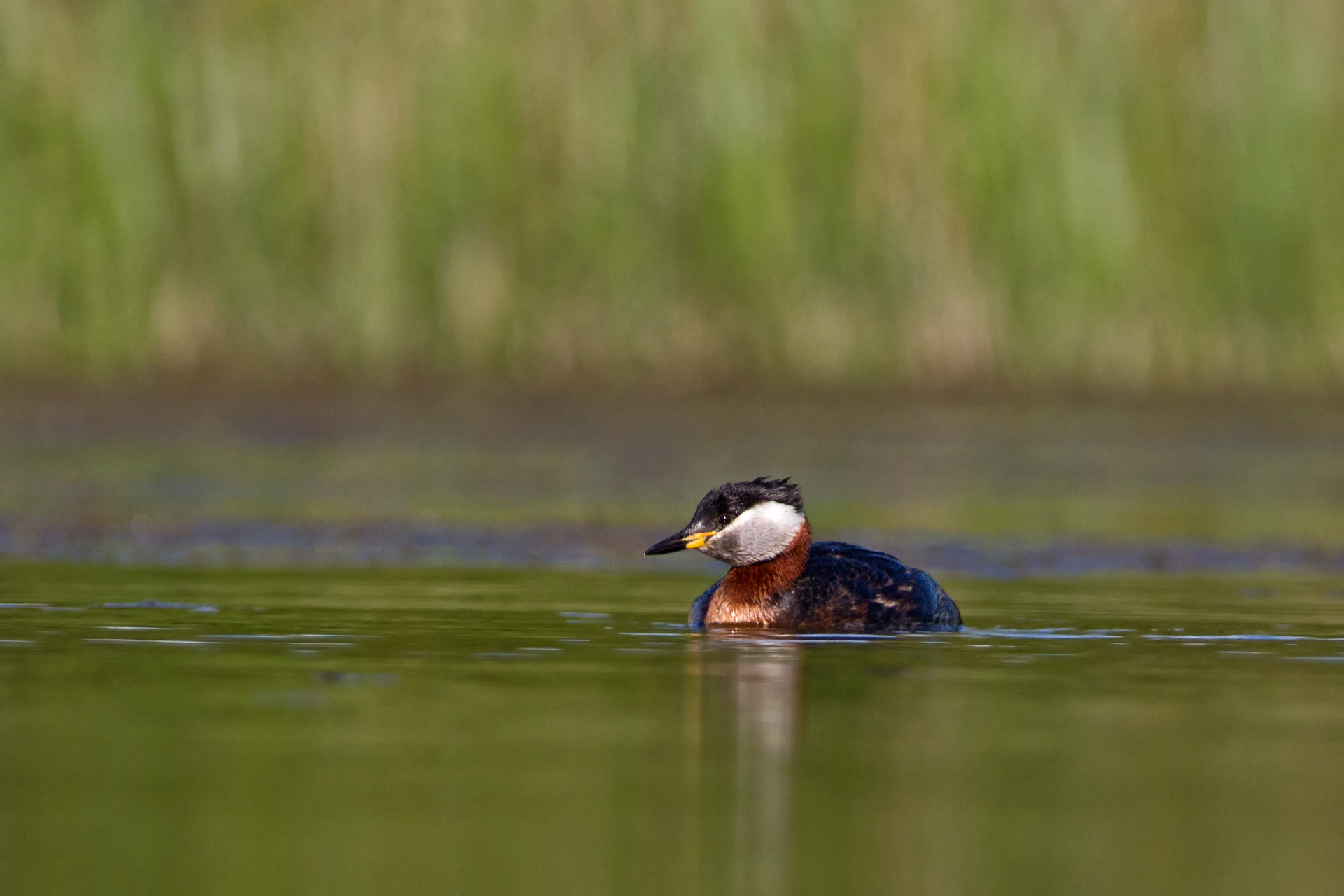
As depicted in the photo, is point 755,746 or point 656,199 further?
point 656,199

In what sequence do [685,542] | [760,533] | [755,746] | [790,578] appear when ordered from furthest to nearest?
[685,542], [760,533], [790,578], [755,746]

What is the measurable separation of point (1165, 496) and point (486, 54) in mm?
6905

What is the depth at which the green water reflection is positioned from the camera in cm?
528

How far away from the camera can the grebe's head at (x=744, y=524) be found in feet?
34.6

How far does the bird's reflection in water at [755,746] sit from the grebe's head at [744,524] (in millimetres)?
867

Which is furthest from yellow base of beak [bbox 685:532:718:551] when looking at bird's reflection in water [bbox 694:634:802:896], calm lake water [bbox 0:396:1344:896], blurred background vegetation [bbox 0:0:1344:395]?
blurred background vegetation [bbox 0:0:1344:395]

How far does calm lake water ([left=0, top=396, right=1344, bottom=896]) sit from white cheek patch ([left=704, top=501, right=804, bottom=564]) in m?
0.35

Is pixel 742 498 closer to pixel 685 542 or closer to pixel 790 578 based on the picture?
pixel 685 542

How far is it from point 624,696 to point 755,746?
1.03 metres

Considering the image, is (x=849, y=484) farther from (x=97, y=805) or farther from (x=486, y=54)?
(x=97, y=805)

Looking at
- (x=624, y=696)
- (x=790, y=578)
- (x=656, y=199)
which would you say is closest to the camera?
(x=624, y=696)

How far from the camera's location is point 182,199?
2019 centimetres

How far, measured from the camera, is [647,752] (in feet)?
21.9

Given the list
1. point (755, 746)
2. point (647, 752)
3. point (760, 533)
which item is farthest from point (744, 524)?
point (647, 752)
